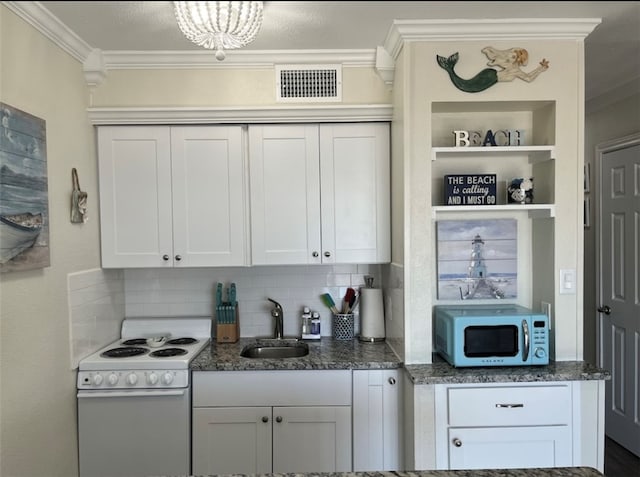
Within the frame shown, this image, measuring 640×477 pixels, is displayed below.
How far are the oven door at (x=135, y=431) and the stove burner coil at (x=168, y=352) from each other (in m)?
0.20

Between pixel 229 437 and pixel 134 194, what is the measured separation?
1412 mm

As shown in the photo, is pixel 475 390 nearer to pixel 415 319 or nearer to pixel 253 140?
pixel 415 319

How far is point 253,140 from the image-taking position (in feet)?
8.22

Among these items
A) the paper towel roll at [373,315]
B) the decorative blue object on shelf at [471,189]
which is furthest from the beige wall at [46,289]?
the decorative blue object on shelf at [471,189]

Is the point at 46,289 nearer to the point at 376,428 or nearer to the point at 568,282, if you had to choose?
the point at 376,428

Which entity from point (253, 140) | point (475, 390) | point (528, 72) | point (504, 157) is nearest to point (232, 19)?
point (253, 140)

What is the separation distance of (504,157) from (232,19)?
166cm

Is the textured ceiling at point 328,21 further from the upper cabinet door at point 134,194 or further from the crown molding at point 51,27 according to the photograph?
the upper cabinet door at point 134,194

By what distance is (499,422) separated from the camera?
2051 millimetres

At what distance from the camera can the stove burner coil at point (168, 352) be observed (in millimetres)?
2339

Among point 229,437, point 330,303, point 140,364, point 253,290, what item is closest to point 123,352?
point 140,364

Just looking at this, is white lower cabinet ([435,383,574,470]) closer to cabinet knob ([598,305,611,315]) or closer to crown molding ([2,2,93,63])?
cabinet knob ([598,305,611,315])

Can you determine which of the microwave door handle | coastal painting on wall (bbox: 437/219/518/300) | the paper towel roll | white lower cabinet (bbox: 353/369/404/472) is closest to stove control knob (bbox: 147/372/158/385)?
white lower cabinet (bbox: 353/369/404/472)

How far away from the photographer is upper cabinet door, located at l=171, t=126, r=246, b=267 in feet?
8.21
